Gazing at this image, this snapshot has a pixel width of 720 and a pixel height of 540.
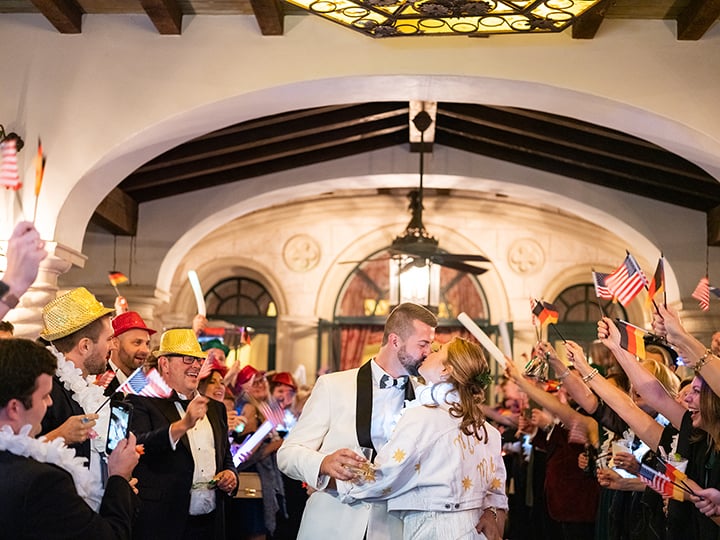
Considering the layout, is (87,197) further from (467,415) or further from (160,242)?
(467,415)

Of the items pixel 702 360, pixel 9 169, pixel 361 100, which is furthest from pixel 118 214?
pixel 702 360

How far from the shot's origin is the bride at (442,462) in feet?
11.0

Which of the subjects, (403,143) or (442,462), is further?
(403,143)

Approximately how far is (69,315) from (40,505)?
4.22ft

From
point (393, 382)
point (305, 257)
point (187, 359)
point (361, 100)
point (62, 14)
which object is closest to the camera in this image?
point (393, 382)

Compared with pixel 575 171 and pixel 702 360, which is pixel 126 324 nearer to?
pixel 702 360

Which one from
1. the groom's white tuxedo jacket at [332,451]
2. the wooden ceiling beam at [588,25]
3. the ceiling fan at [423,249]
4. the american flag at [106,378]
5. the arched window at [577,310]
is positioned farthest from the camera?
the arched window at [577,310]

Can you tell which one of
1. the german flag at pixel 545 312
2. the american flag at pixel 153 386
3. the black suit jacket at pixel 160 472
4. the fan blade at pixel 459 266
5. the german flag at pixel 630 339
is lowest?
the black suit jacket at pixel 160 472

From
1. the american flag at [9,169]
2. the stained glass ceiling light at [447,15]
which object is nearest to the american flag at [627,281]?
the stained glass ceiling light at [447,15]

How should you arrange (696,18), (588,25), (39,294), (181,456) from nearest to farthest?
1. (181,456)
2. (696,18)
3. (588,25)
4. (39,294)

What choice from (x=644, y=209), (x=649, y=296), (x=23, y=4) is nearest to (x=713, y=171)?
(x=644, y=209)

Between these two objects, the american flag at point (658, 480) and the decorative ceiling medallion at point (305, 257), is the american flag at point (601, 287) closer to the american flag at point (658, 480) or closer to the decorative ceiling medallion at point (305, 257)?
the american flag at point (658, 480)

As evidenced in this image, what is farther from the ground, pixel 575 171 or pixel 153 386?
pixel 575 171

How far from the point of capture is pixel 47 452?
2482 millimetres
